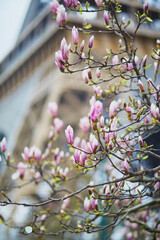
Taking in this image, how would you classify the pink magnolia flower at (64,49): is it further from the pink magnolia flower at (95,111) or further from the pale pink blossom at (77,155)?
the pale pink blossom at (77,155)

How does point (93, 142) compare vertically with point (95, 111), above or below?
below

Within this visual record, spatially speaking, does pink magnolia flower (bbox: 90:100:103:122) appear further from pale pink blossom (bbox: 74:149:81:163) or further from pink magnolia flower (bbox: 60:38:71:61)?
pink magnolia flower (bbox: 60:38:71:61)

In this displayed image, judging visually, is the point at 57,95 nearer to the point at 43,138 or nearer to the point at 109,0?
the point at 43,138

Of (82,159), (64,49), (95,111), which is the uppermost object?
(64,49)

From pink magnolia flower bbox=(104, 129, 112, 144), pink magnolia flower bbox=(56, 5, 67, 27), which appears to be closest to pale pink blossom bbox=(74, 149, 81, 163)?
pink magnolia flower bbox=(104, 129, 112, 144)

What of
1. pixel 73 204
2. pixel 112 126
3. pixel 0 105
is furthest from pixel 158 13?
pixel 0 105

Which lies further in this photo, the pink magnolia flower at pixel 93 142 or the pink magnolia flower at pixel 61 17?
the pink magnolia flower at pixel 61 17

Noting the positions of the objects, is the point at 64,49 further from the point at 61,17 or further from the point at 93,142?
the point at 93,142

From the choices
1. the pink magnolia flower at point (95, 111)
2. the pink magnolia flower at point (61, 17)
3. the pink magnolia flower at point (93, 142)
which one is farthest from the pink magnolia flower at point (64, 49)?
the pink magnolia flower at point (93, 142)

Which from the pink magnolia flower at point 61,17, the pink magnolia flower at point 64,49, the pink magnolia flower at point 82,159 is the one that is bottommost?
the pink magnolia flower at point 82,159

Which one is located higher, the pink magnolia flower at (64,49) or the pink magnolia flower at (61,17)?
the pink magnolia flower at (61,17)

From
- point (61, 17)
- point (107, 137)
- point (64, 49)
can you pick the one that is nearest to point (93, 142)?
point (107, 137)

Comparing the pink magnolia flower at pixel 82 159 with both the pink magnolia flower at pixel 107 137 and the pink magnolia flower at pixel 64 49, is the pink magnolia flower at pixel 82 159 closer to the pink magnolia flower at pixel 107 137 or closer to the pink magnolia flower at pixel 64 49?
the pink magnolia flower at pixel 107 137

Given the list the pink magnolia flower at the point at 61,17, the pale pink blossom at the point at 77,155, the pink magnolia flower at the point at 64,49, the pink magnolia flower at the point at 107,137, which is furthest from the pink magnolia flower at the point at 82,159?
the pink magnolia flower at the point at 61,17
